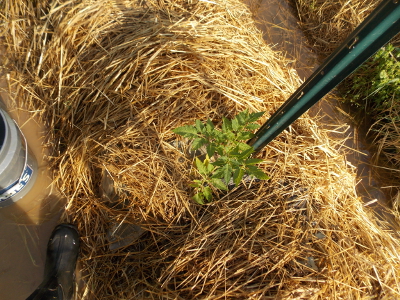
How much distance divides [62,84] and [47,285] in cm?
137

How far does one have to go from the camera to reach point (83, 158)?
1894 millimetres

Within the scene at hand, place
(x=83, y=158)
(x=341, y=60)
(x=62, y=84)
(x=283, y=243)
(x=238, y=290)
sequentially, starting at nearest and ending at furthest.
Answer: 1. (x=341, y=60)
2. (x=238, y=290)
3. (x=283, y=243)
4. (x=83, y=158)
5. (x=62, y=84)

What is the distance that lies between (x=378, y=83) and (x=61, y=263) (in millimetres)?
2782

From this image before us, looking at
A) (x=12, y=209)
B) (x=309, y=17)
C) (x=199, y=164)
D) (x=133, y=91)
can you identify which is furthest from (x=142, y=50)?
(x=309, y=17)

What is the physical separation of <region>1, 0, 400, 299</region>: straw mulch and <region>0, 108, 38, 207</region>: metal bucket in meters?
0.20

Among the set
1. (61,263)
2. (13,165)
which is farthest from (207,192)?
(13,165)

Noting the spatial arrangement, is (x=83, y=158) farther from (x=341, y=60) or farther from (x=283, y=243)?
(x=341, y=60)

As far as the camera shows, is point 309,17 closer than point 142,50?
No

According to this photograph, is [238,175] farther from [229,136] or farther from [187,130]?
[187,130]

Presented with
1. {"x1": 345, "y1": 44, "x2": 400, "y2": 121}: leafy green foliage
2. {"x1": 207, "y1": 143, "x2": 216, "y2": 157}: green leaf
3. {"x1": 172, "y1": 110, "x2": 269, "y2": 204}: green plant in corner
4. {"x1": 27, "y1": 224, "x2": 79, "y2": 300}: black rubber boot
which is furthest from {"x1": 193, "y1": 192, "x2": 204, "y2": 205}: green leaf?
{"x1": 345, "y1": 44, "x2": 400, "y2": 121}: leafy green foliage

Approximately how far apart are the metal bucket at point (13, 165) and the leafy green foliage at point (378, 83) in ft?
8.75

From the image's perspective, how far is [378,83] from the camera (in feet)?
7.85

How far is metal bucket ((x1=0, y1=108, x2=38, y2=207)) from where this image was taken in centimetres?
160

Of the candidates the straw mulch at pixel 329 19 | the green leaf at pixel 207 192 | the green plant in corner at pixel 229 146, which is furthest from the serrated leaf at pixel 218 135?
the straw mulch at pixel 329 19
